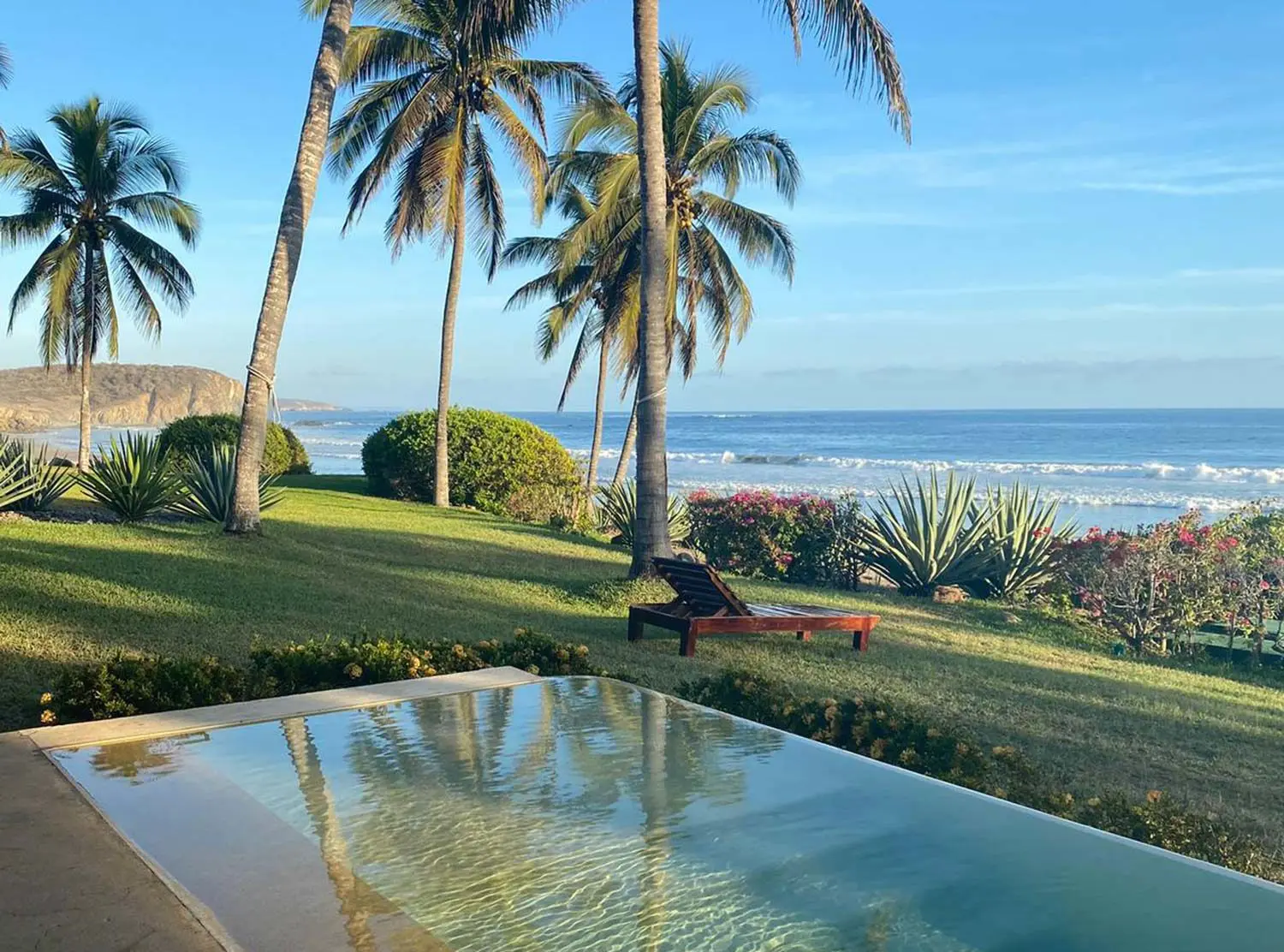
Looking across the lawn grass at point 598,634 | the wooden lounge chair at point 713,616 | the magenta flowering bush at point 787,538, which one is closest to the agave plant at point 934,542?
the lawn grass at point 598,634

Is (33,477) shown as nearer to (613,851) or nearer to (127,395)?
(613,851)

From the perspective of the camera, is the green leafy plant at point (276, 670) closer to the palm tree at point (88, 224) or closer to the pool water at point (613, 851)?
the pool water at point (613, 851)

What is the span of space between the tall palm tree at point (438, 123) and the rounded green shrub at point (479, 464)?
0.73m

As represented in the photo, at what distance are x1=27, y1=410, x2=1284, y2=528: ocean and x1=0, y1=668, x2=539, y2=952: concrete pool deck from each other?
1691 centimetres

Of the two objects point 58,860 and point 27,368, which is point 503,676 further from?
point 27,368

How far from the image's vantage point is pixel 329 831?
387cm

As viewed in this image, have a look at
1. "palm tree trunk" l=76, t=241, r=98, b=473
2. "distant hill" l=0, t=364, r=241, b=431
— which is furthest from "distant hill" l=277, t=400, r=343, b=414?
"palm tree trunk" l=76, t=241, r=98, b=473

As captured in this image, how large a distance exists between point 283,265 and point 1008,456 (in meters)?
54.8

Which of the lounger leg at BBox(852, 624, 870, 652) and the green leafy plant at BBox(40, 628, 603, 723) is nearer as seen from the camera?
the green leafy plant at BBox(40, 628, 603, 723)

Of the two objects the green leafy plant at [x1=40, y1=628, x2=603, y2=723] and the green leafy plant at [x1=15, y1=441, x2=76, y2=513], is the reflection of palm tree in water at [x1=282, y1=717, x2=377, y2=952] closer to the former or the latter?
the green leafy plant at [x1=40, y1=628, x2=603, y2=723]

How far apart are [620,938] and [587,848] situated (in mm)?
663

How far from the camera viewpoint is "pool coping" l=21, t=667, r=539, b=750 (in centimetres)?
463

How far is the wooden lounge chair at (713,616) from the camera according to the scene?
26.8 ft

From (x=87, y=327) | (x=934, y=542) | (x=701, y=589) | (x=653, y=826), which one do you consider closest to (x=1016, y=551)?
(x=934, y=542)
